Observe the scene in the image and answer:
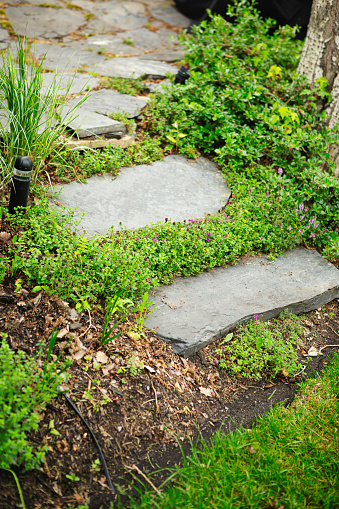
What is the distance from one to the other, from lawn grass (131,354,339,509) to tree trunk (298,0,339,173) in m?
2.97

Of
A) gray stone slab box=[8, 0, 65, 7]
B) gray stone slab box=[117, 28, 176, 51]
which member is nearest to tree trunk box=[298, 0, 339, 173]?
gray stone slab box=[117, 28, 176, 51]

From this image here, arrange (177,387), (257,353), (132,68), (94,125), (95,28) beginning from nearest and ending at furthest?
(177,387) → (257,353) → (94,125) → (132,68) → (95,28)

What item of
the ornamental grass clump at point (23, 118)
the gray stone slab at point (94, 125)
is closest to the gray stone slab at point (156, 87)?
the gray stone slab at point (94, 125)

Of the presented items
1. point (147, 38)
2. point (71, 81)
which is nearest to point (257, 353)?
point (71, 81)

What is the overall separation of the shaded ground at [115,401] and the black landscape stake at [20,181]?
0.21 m

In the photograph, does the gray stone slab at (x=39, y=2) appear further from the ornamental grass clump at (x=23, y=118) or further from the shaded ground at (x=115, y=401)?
the shaded ground at (x=115, y=401)

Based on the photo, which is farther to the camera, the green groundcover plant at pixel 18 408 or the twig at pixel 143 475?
the twig at pixel 143 475

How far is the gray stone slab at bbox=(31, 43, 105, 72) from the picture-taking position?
541cm

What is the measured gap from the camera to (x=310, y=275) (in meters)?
3.77

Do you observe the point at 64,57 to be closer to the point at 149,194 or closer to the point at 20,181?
the point at 149,194

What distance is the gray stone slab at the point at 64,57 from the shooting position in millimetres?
5410

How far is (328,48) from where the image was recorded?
4.53 m

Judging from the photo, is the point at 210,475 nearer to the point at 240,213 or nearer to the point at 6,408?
the point at 6,408

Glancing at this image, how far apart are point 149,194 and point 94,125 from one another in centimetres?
95
